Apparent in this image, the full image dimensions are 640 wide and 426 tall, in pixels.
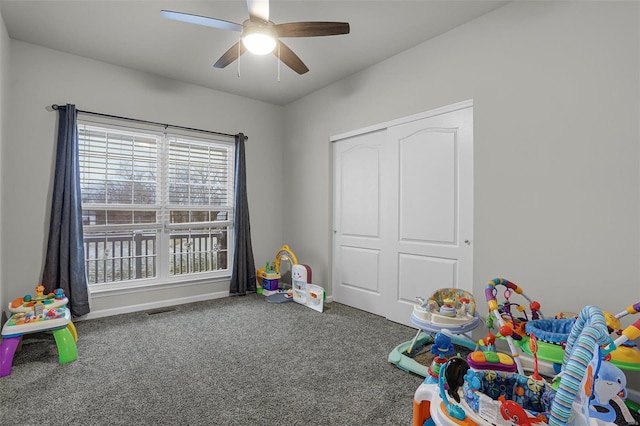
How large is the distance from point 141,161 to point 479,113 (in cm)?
350

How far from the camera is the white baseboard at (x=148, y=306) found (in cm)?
334

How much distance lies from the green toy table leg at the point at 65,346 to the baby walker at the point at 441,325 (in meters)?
2.34

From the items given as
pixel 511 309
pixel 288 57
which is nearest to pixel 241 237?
pixel 288 57

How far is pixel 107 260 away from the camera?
11.6 feet

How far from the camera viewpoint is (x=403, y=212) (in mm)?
3217

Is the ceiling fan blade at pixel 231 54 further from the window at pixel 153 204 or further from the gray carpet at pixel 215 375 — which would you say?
the gray carpet at pixel 215 375

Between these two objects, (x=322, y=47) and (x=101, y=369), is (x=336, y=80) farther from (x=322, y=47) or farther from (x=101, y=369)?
(x=101, y=369)

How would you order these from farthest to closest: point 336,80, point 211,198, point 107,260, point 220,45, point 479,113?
point 211,198, point 336,80, point 107,260, point 220,45, point 479,113

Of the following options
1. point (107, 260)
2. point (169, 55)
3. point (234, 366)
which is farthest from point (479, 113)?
point (107, 260)

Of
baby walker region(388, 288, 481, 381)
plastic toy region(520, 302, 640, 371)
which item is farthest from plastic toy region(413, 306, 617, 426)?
baby walker region(388, 288, 481, 381)

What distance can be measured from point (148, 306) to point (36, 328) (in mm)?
1315

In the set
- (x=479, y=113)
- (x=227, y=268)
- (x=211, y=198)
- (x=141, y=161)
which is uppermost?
(x=479, y=113)

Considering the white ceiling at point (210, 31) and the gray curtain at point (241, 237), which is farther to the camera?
the gray curtain at point (241, 237)

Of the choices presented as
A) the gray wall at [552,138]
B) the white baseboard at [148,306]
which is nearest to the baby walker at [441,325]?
the gray wall at [552,138]
